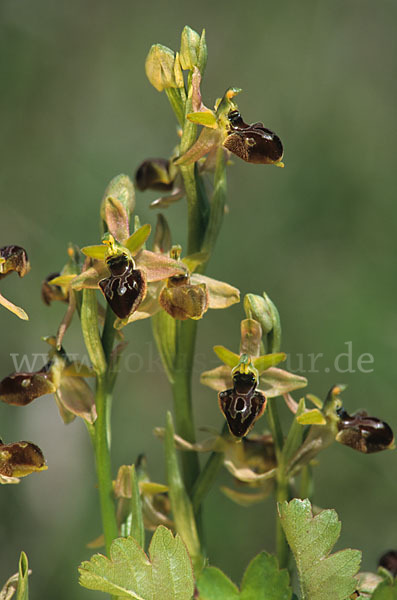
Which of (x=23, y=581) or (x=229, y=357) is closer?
(x=23, y=581)

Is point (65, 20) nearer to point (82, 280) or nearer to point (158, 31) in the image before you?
point (158, 31)

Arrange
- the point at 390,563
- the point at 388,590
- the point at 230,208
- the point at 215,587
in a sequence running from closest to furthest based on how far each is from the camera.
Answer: the point at 388,590 → the point at 215,587 → the point at 390,563 → the point at 230,208

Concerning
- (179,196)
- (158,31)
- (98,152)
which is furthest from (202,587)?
(158,31)

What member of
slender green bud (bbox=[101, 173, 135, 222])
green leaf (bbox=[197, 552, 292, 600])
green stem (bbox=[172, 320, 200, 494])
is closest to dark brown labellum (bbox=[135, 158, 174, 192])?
slender green bud (bbox=[101, 173, 135, 222])

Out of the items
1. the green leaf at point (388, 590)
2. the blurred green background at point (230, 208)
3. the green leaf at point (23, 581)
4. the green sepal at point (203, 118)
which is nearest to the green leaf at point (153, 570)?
the green leaf at point (23, 581)

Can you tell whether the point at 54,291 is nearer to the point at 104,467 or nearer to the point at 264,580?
the point at 104,467

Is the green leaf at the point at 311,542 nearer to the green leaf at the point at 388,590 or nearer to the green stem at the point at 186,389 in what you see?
the green leaf at the point at 388,590

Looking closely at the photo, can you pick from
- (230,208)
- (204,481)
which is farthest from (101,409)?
(230,208)
